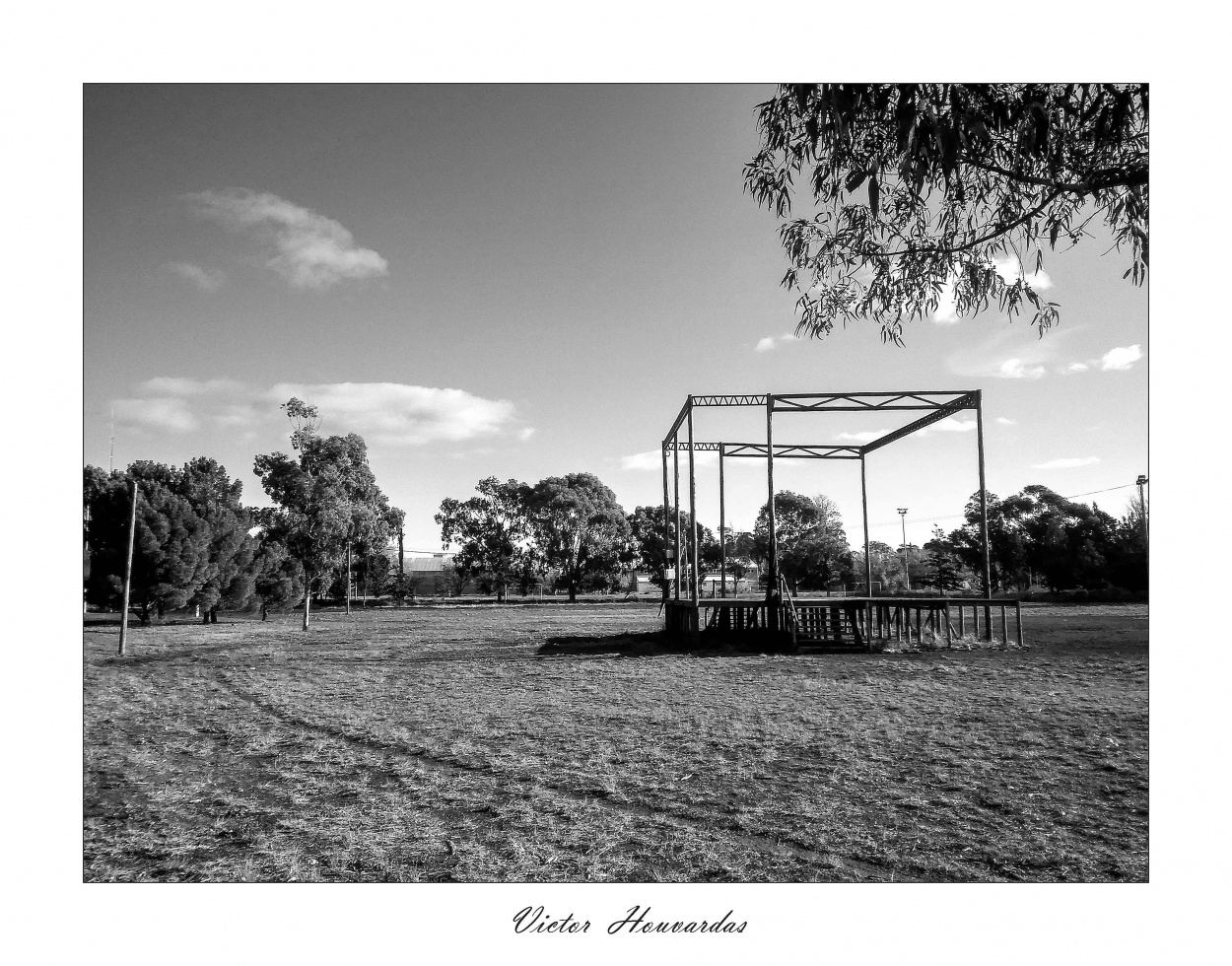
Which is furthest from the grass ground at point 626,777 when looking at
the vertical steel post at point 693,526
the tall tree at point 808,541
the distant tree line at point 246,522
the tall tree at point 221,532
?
the tall tree at point 808,541

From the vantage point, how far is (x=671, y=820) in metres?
4.36

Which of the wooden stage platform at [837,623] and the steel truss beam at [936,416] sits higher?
the steel truss beam at [936,416]

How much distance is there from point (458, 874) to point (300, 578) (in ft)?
83.5

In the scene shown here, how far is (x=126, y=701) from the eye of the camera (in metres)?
9.08

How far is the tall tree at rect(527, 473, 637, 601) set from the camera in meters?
49.1

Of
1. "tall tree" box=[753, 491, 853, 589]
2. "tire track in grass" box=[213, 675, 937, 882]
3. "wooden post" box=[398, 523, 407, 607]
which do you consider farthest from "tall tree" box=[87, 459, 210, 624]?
"tall tree" box=[753, 491, 853, 589]

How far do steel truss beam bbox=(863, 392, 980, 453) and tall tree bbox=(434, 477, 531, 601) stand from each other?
35165mm

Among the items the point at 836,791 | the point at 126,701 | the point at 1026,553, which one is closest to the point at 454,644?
the point at 126,701

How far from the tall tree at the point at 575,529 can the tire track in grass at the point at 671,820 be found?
41.8 m

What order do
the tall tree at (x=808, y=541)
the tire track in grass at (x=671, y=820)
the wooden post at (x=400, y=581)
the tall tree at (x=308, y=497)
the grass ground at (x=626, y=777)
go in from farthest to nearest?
the tall tree at (x=808, y=541) < the wooden post at (x=400, y=581) < the tall tree at (x=308, y=497) < the grass ground at (x=626, y=777) < the tire track in grass at (x=671, y=820)

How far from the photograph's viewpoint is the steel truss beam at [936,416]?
45.0 ft

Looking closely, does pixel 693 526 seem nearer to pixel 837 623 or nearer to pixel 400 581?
pixel 837 623

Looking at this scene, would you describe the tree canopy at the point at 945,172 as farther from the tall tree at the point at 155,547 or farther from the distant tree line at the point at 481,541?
the tall tree at the point at 155,547
